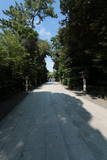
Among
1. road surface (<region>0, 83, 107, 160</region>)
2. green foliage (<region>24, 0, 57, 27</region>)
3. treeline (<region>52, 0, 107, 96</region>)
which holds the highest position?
green foliage (<region>24, 0, 57, 27</region>)

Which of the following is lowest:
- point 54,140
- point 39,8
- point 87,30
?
point 54,140

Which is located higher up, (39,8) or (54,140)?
(39,8)

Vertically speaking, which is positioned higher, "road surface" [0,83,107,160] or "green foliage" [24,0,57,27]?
"green foliage" [24,0,57,27]

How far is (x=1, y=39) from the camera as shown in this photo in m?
10.9

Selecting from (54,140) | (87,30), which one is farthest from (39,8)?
(54,140)

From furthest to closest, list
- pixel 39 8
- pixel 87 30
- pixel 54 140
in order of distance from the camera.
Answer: pixel 39 8
pixel 87 30
pixel 54 140

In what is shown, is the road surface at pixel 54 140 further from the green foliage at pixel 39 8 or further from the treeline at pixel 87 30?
the green foliage at pixel 39 8

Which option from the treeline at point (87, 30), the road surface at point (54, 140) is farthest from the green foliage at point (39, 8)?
the road surface at point (54, 140)

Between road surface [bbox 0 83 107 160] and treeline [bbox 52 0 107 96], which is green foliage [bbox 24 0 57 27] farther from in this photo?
road surface [bbox 0 83 107 160]

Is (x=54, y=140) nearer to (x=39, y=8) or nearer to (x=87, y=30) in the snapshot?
(x=87, y=30)

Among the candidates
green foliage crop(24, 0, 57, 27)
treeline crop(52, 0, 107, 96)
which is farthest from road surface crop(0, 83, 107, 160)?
green foliage crop(24, 0, 57, 27)

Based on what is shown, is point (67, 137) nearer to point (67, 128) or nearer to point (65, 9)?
point (67, 128)

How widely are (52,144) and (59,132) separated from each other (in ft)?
2.90

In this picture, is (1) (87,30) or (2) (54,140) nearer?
(2) (54,140)
